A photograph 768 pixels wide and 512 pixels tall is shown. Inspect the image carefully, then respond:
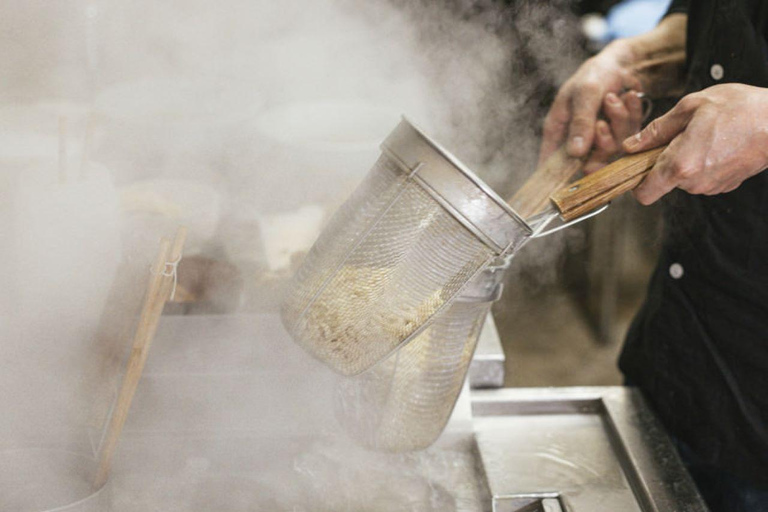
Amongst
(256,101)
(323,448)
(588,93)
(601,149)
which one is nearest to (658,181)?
(601,149)

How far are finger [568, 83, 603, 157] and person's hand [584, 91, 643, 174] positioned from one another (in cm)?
2

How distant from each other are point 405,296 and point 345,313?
0.27ft

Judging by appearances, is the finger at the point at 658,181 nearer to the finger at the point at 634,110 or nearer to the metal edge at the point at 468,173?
the metal edge at the point at 468,173

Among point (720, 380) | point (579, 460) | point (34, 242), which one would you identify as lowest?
point (579, 460)

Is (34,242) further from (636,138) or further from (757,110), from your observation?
(757,110)

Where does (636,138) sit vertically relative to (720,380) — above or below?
above

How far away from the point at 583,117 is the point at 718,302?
43cm

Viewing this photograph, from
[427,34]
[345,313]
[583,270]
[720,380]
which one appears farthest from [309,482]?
[583,270]

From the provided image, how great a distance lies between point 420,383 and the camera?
109 centimetres

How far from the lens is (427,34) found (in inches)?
76.0

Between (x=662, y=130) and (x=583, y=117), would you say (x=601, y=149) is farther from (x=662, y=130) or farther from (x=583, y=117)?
(x=662, y=130)

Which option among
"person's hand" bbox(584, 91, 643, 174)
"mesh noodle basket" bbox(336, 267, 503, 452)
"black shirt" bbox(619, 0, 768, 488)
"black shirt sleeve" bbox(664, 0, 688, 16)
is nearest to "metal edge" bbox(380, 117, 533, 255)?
"mesh noodle basket" bbox(336, 267, 503, 452)

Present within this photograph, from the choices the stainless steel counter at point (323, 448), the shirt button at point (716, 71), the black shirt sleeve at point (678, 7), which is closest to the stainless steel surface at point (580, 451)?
the stainless steel counter at point (323, 448)

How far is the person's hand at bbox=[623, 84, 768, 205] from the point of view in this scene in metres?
1.04
